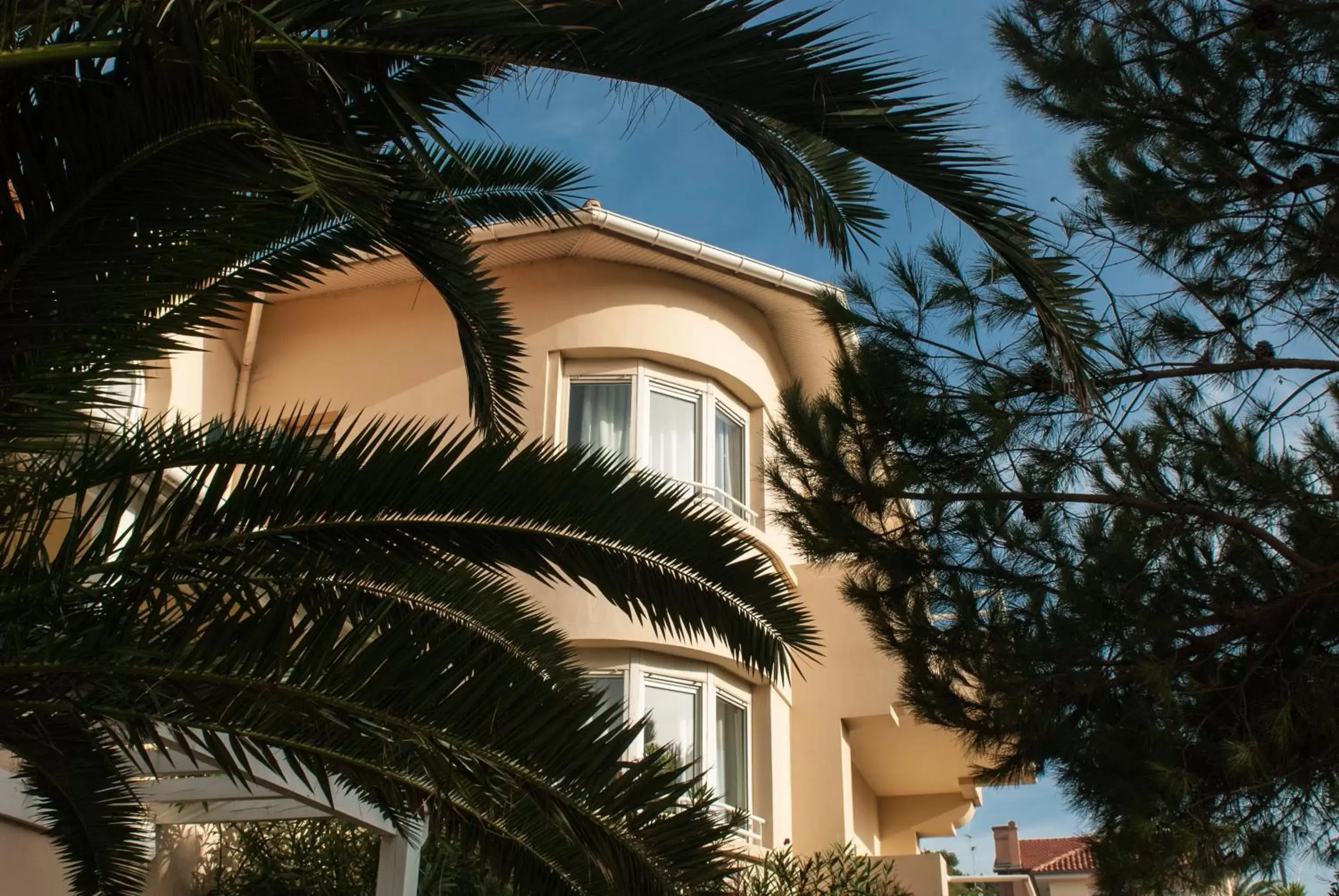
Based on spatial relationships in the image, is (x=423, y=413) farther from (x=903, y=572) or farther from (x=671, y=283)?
(x=903, y=572)

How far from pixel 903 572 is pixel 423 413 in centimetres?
727

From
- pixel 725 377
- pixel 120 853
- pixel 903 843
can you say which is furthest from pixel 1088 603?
pixel 903 843

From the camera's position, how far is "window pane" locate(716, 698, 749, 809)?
1429 cm

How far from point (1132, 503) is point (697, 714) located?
6.40 m

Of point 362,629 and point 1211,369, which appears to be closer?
point 362,629

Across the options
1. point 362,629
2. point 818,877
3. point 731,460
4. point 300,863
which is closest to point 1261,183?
point 362,629

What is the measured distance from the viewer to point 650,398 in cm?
1509

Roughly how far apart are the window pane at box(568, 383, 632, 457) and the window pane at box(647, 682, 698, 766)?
2.52m

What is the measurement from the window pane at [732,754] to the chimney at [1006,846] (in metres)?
24.2

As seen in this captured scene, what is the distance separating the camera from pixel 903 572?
9086mm

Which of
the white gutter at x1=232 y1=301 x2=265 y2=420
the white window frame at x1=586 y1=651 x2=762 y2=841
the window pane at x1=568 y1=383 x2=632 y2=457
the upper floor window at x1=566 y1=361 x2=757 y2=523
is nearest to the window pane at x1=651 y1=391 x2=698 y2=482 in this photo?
the upper floor window at x1=566 y1=361 x2=757 y2=523

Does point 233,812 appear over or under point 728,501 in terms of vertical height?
under

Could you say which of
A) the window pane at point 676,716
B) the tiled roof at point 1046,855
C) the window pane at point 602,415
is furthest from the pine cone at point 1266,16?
the tiled roof at point 1046,855

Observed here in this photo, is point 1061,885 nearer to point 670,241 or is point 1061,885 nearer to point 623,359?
point 623,359
